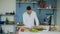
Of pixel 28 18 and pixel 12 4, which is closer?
pixel 28 18

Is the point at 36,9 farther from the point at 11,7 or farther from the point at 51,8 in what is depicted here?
the point at 11,7

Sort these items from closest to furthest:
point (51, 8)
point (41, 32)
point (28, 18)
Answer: point (41, 32) < point (28, 18) < point (51, 8)

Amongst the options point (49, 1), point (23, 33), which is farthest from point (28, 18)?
point (49, 1)

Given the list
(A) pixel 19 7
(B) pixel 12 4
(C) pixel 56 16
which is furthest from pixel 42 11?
(B) pixel 12 4

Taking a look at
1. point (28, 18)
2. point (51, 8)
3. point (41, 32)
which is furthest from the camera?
point (51, 8)

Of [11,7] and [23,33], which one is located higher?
[11,7]

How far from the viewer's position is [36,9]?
496 centimetres

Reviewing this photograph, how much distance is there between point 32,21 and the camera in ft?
12.4

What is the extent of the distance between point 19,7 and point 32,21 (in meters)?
1.37

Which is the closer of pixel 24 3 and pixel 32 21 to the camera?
pixel 32 21

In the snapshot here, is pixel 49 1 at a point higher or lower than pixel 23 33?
higher

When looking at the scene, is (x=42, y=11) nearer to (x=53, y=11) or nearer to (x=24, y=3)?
(x=53, y=11)

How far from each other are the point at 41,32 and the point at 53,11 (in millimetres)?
2518

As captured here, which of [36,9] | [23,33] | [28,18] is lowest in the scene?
[23,33]
